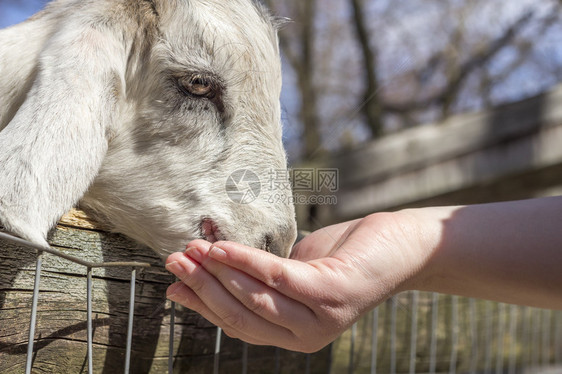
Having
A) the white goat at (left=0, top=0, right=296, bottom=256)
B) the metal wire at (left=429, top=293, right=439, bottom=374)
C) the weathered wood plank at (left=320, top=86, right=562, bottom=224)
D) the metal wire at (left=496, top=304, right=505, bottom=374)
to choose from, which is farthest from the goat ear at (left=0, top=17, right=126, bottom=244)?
the metal wire at (left=496, top=304, right=505, bottom=374)

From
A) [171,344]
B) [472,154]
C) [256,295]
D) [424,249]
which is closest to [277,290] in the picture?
[256,295]

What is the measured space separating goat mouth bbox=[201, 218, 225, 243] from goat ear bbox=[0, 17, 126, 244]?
0.30 metres

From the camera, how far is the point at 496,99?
566 cm

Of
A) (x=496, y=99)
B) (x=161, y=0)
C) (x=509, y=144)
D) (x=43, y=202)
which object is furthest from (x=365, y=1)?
(x=43, y=202)

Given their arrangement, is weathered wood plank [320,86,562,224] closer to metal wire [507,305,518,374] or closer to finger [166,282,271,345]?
metal wire [507,305,518,374]

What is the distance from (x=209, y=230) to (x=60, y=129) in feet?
Answer: 1.40

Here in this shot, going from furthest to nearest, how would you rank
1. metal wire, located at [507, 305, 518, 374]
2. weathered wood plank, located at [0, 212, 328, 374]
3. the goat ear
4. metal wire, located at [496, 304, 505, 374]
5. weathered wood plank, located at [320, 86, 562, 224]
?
weathered wood plank, located at [320, 86, 562, 224], metal wire, located at [507, 305, 518, 374], metal wire, located at [496, 304, 505, 374], the goat ear, weathered wood plank, located at [0, 212, 328, 374]

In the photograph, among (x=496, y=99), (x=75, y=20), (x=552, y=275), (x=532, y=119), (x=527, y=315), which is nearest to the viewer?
(x=552, y=275)

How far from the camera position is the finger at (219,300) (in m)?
1.08

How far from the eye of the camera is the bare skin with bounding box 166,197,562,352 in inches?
42.4

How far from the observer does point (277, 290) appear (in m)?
1.09

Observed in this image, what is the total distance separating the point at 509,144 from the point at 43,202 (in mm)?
2589

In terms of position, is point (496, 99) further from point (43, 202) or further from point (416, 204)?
point (43, 202)

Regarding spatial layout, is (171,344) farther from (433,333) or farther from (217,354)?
(433,333)
